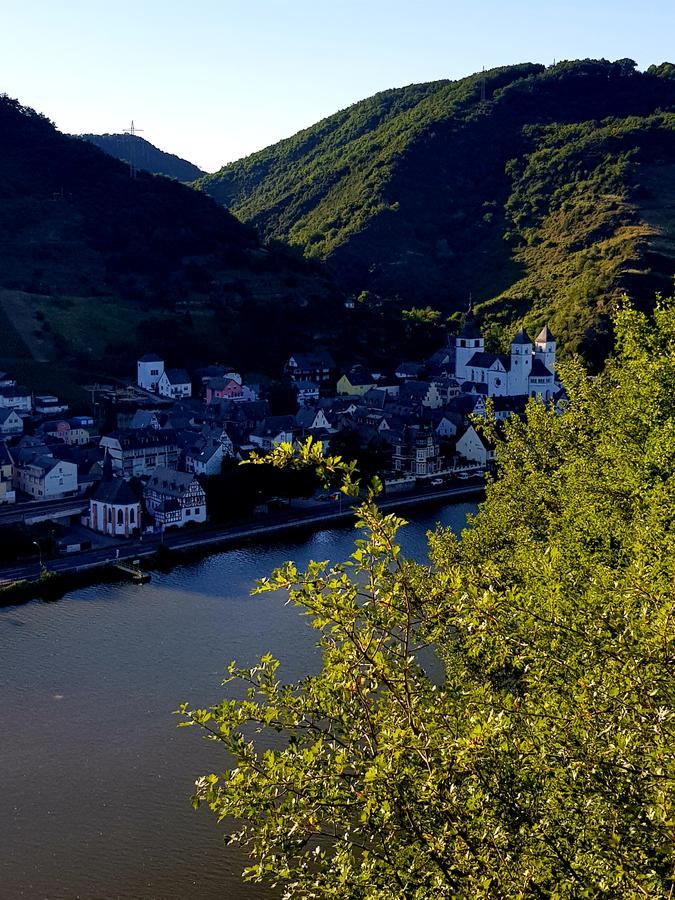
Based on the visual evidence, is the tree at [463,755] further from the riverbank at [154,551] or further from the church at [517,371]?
the church at [517,371]

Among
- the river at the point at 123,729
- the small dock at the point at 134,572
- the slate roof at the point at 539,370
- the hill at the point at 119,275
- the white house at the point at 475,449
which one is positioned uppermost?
the hill at the point at 119,275

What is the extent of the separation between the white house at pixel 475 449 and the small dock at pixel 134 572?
18566 mm

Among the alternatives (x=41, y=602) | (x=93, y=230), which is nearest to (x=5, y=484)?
(x=41, y=602)

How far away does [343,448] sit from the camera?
39656mm

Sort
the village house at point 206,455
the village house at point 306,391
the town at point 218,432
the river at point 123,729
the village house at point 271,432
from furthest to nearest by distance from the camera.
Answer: the village house at point 306,391
the village house at point 271,432
the village house at point 206,455
the town at point 218,432
the river at point 123,729

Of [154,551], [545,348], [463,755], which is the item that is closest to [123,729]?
[154,551]

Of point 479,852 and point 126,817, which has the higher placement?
point 479,852

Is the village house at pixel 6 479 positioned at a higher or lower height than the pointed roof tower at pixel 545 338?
lower

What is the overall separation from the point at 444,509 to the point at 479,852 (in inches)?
1205

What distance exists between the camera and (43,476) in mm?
32750

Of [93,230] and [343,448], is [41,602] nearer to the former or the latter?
[343,448]

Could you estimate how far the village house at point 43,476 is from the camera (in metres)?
32.9

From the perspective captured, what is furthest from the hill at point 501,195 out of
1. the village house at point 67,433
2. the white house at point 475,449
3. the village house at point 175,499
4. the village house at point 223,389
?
the village house at point 175,499

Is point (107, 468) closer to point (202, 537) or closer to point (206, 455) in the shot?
point (206, 455)
